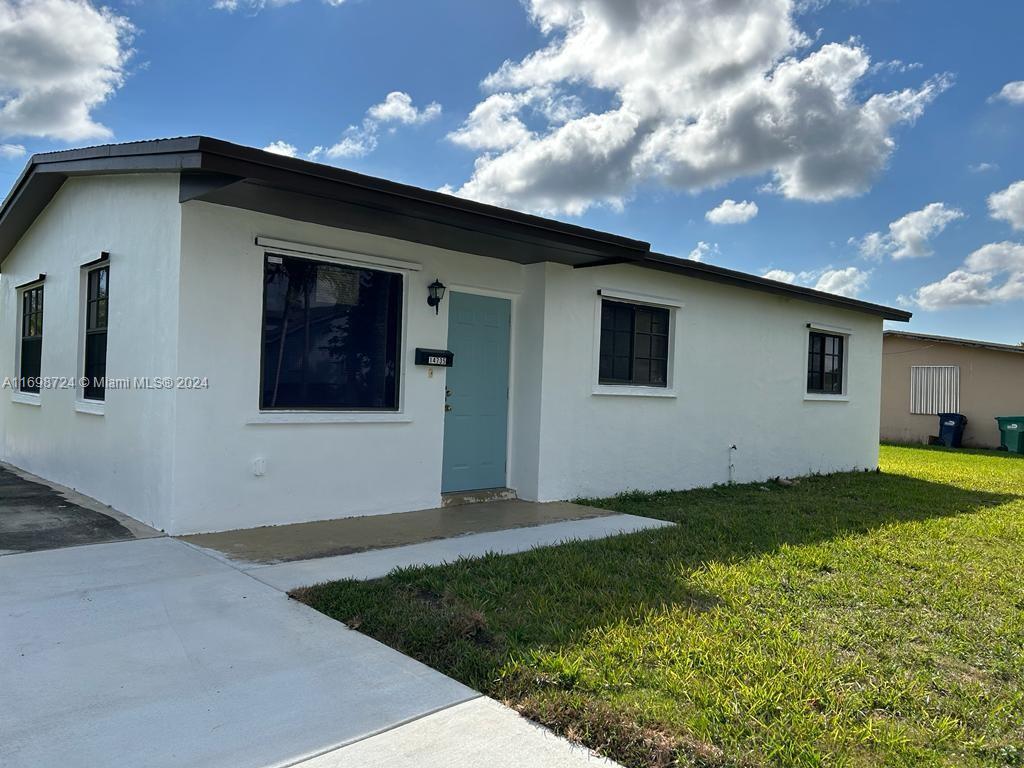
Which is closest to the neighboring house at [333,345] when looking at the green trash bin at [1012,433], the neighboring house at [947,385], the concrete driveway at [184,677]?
the concrete driveway at [184,677]

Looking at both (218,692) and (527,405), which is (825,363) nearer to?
(527,405)

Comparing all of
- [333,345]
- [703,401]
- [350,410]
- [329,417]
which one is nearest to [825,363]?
[703,401]

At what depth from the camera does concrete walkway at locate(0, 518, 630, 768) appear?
8.57 feet

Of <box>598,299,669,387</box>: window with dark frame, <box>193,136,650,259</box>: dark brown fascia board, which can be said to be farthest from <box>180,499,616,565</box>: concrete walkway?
<box>193,136,650,259</box>: dark brown fascia board

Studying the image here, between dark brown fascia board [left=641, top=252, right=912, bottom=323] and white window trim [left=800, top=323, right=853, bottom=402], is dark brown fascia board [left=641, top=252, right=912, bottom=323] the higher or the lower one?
the higher one

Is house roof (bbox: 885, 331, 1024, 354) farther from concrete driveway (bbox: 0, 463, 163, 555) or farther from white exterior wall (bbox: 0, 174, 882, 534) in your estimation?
concrete driveway (bbox: 0, 463, 163, 555)

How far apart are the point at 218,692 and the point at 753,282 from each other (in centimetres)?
904

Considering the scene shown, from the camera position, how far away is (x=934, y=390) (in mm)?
20250

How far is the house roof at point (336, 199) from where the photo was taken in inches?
196

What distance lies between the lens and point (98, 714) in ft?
9.39

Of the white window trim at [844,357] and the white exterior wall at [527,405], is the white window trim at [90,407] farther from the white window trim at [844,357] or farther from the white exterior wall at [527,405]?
the white window trim at [844,357]

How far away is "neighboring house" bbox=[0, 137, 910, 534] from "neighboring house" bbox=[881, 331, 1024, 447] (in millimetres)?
12469

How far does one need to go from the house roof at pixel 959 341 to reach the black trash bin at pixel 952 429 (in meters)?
2.03

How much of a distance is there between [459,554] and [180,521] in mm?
2407
